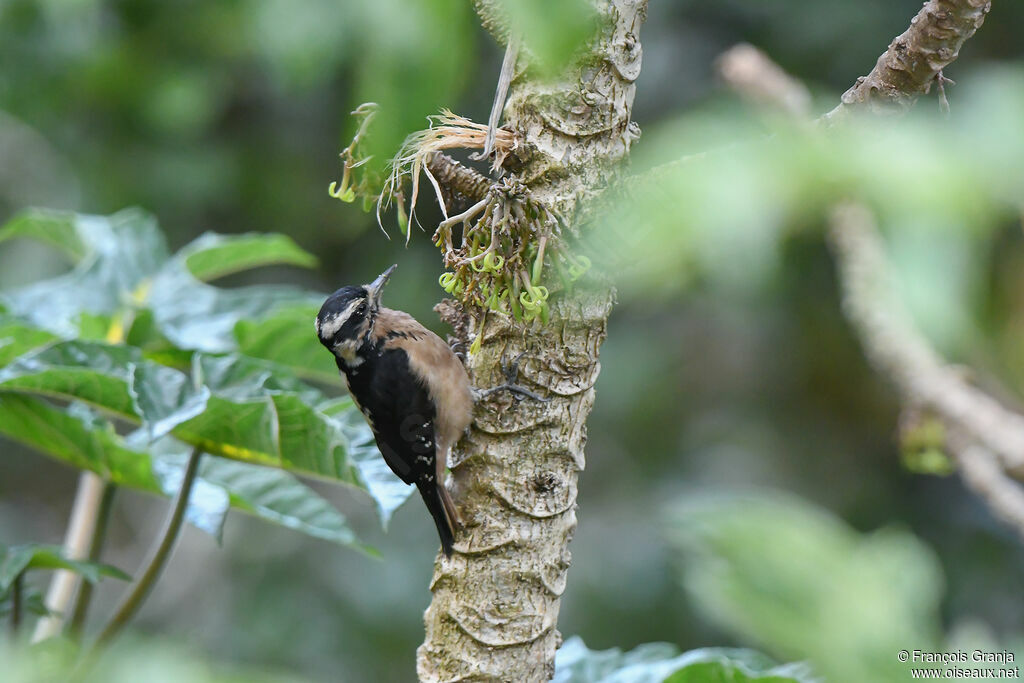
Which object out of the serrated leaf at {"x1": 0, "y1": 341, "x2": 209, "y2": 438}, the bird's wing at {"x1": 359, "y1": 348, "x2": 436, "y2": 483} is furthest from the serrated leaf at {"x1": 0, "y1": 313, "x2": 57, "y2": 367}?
the bird's wing at {"x1": 359, "y1": 348, "x2": 436, "y2": 483}

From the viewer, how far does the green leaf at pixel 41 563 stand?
1.71 meters

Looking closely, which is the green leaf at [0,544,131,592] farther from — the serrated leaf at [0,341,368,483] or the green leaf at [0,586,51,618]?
the serrated leaf at [0,341,368,483]

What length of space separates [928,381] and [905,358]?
8cm

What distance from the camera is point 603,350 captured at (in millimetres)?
4789

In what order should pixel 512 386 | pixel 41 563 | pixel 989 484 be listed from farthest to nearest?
pixel 989 484
pixel 41 563
pixel 512 386

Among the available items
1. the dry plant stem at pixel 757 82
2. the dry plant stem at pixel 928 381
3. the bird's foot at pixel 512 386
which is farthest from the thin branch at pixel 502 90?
the dry plant stem at pixel 757 82

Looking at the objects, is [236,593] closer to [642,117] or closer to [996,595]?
[642,117]

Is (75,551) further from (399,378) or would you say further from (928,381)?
(928,381)

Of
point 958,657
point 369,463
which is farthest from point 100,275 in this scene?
point 958,657

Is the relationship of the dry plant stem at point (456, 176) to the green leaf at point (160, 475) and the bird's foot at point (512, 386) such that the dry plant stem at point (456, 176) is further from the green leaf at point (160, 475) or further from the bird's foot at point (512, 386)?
the green leaf at point (160, 475)

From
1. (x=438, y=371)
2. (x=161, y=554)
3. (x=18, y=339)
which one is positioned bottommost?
(x=161, y=554)

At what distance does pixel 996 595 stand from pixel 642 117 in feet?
9.26

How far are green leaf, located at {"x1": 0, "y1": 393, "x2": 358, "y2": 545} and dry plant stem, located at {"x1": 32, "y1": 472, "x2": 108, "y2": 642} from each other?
16 cm

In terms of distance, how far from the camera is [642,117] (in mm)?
4852
